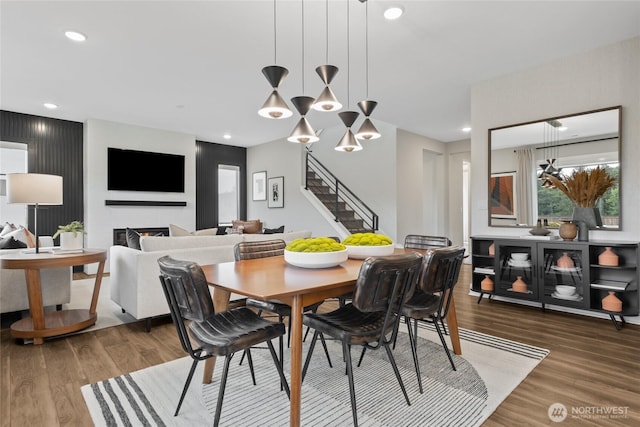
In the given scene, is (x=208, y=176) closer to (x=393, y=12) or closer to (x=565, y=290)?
(x=393, y=12)

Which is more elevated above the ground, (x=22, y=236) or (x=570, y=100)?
(x=570, y=100)

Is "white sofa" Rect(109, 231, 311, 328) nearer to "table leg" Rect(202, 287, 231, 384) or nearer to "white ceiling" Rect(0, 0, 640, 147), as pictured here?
"table leg" Rect(202, 287, 231, 384)

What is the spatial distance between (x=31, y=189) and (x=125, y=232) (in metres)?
3.48

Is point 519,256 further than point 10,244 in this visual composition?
Yes

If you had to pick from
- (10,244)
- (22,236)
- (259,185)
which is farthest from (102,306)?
(259,185)

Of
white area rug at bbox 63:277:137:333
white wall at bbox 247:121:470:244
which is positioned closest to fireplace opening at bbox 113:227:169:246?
white area rug at bbox 63:277:137:333

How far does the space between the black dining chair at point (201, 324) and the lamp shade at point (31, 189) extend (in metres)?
2.19

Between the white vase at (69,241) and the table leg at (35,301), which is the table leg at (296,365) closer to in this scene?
the table leg at (35,301)

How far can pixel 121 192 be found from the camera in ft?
21.0

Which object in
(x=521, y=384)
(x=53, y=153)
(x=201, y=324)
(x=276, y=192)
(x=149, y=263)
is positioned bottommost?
(x=521, y=384)

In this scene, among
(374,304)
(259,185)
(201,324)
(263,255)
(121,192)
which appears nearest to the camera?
(374,304)

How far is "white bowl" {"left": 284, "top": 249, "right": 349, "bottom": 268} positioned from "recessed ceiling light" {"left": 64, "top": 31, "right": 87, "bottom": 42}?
299 cm

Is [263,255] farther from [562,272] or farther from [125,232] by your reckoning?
[125,232]

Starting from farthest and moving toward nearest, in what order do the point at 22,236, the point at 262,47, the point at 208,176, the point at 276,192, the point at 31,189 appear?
the point at 208,176, the point at 276,192, the point at 22,236, the point at 262,47, the point at 31,189
